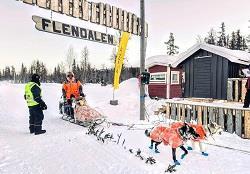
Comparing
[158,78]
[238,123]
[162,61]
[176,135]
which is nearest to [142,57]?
[238,123]

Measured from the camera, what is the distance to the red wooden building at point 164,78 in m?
24.4

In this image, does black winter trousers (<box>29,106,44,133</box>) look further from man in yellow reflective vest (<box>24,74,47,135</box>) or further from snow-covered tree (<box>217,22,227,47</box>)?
snow-covered tree (<box>217,22,227,47</box>)

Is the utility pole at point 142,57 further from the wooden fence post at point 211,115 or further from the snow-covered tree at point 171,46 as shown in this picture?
the snow-covered tree at point 171,46

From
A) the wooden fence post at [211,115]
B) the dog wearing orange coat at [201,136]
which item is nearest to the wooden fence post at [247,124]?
the wooden fence post at [211,115]

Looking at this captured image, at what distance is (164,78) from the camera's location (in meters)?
24.7

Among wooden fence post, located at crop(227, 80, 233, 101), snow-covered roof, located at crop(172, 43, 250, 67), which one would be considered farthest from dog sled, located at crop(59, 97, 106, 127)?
snow-covered roof, located at crop(172, 43, 250, 67)

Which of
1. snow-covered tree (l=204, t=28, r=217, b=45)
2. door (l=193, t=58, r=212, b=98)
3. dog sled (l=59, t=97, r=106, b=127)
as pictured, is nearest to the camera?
dog sled (l=59, t=97, r=106, b=127)

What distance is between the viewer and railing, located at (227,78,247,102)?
12.9 m

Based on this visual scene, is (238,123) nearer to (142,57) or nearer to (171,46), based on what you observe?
(142,57)

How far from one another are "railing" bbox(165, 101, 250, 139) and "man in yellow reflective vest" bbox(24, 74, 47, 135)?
5784 mm

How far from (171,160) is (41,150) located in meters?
2.84

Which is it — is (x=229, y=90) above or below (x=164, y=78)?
below

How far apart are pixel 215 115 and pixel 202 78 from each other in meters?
4.77

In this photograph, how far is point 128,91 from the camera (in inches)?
1157
